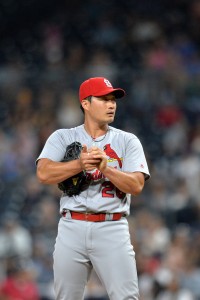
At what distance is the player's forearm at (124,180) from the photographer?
4090 mm

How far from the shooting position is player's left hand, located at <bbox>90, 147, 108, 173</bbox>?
4027mm

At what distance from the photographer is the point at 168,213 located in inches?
340

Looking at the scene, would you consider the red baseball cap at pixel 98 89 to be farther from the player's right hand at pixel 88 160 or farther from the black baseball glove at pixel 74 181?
the player's right hand at pixel 88 160

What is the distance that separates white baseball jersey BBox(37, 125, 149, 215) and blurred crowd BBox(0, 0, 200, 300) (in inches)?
125

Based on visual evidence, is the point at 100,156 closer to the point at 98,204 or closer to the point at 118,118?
the point at 98,204

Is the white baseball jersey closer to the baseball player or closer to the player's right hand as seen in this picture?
the baseball player

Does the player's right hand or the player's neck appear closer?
Answer: the player's right hand

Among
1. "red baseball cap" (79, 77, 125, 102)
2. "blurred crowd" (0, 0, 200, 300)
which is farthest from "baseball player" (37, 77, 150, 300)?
"blurred crowd" (0, 0, 200, 300)

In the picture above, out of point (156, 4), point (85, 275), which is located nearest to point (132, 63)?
point (156, 4)

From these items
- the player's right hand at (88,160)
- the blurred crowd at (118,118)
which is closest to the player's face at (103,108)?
the player's right hand at (88,160)

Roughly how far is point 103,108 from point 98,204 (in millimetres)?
602

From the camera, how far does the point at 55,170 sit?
166 inches

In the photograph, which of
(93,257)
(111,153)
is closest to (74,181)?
(111,153)

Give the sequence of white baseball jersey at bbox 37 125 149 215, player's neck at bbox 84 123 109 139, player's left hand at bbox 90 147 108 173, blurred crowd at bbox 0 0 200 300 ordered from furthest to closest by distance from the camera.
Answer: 1. blurred crowd at bbox 0 0 200 300
2. player's neck at bbox 84 123 109 139
3. white baseball jersey at bbox 37 125 149 215
4. player's left hand at bbox 90 147 108 173
